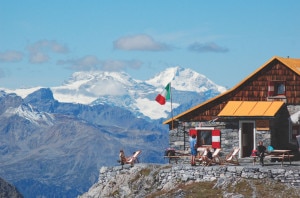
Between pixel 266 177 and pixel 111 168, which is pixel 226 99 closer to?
pixel 111 168

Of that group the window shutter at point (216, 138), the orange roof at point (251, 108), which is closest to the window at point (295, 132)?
the orange roof at point (251, 108)

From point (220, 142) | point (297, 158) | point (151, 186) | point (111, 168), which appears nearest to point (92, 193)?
point (111, 168)

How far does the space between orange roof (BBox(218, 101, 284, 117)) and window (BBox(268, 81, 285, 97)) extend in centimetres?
79

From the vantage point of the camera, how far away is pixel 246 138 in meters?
56.9

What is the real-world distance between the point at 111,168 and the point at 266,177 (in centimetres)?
1504

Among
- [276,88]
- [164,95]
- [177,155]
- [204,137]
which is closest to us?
[276,88]

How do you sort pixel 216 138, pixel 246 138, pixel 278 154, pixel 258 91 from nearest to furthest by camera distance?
pixel 278 154
pixel 246 138
pixel 258 91
pixel 216 138

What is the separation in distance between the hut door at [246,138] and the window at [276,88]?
2993mm

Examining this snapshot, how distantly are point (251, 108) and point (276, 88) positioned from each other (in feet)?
8.42

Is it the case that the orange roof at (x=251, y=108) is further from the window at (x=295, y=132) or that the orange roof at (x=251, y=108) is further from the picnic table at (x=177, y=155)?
the picnic table at (x=177, y=155)

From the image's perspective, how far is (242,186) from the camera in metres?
43.7

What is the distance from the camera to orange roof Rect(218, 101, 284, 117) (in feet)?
181

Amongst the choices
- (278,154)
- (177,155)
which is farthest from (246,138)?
(177,155)

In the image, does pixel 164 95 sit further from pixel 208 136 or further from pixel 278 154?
pixel 278 154
